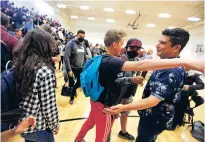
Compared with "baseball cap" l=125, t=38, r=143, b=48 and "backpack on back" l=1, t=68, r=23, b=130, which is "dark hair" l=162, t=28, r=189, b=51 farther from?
"backpack on back" l=1, t=68, r=23, b=130

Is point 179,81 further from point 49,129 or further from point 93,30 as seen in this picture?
point 93,30

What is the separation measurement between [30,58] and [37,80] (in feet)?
0.51

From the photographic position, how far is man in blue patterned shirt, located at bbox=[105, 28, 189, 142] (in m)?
1.41

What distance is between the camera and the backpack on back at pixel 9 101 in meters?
1.07

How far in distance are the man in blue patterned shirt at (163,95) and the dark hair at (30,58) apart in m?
0.62

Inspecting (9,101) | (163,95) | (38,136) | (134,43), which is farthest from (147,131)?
(134,43)

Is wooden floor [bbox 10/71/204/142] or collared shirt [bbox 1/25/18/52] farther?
wooden floor [bbox 10/71/204/142]

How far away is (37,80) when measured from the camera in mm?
1277

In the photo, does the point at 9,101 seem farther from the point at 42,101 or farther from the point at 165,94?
the point at 165,94

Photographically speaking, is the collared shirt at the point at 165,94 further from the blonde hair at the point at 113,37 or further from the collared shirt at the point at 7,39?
the collared shirt at the point at 7,39

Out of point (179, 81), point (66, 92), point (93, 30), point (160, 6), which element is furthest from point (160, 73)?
point (93, 30)

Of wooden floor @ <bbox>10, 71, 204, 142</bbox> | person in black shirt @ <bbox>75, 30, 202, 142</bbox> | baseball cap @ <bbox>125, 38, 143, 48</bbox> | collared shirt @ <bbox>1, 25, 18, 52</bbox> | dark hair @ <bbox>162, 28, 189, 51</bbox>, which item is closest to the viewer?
person in black shirt @ <bbox>75, 30, 202, 142</bbox>

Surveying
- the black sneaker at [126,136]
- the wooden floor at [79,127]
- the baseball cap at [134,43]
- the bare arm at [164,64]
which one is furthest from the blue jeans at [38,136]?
the black sneaker at [126,136]

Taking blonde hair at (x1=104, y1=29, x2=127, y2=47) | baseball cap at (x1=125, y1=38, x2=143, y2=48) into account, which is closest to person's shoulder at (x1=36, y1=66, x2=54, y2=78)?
blonde hair at (x1=104, y1=29, x2=127, y2=47)
